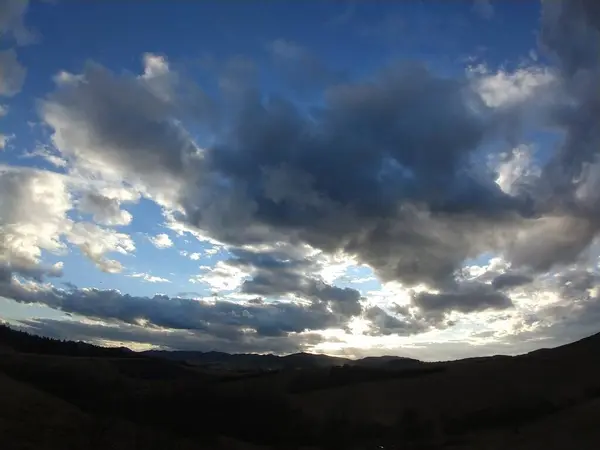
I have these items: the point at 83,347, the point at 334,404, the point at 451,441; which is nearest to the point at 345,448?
the point at 451,441

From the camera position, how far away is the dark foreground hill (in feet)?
157

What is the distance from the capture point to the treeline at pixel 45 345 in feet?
474

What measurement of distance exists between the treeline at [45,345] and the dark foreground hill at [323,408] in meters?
57.5

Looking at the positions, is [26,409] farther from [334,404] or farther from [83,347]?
[83,347]

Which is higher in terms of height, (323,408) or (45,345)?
(45,345)

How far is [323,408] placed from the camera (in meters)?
75.1

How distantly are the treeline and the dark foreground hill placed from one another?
57.5 meters

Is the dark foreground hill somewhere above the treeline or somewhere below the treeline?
below

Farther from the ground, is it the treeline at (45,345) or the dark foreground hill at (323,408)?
the treeline at (45,345)

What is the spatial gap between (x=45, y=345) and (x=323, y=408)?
10814 cm

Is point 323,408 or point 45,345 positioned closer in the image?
point 323,408

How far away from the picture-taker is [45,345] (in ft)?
508

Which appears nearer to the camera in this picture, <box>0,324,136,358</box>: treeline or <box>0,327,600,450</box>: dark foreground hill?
<box>0,327,600,450</box>: dark foreground hill

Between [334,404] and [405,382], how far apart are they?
13.0 metres
